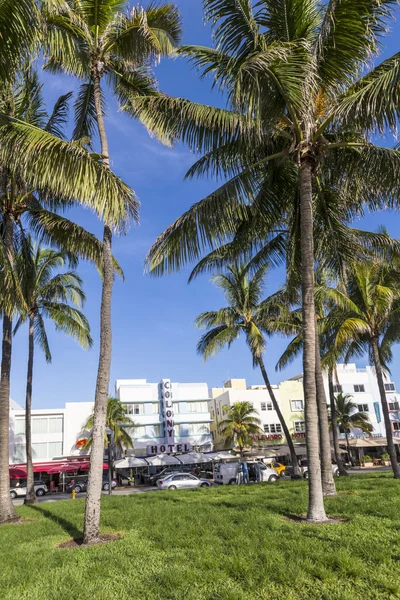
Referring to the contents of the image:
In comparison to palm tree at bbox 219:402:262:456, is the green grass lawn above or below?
below

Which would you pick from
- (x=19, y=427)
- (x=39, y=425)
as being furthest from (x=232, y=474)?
(x=19, y=427)

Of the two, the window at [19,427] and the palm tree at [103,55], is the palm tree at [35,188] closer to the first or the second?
the palm tree at [103,55]

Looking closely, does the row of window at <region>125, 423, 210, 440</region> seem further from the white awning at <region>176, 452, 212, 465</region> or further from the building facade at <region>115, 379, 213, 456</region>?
the white awning at <region>176, 452, 212, 465</region>

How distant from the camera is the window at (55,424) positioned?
46.1 metres

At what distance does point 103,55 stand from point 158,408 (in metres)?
41.8

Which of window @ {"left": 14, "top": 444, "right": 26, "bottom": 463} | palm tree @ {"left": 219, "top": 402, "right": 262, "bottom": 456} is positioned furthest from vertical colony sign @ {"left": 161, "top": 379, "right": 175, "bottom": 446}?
window @ {"left": 14, "top": 444, "right": 26, "bottom": 463}

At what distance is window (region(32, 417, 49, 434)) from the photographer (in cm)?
4552

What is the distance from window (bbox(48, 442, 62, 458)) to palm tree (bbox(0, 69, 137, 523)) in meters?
33.8

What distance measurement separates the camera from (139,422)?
47906 mm

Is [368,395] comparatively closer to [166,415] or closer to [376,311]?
[166,415]

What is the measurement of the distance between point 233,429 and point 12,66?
44.1m

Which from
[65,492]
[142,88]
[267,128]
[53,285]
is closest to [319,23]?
[267,128]

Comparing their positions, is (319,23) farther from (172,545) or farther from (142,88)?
(172,545)

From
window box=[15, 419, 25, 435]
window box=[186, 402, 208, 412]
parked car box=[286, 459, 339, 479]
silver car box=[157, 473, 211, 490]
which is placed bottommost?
parked car box=[286, 459, 339, 479]
